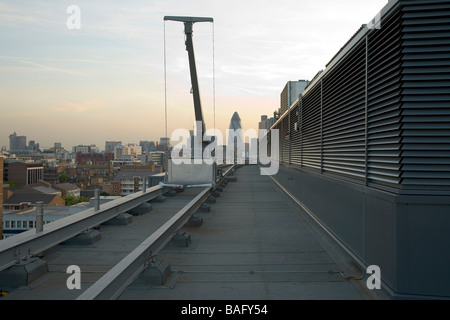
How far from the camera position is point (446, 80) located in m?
3.98

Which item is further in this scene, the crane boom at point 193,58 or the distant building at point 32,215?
the crane boom at point 193,58

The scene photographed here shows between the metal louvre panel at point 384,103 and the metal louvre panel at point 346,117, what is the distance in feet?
1.22

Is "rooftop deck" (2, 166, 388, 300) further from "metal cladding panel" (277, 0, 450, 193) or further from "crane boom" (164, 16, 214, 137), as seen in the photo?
"crane boom" (164, 16, 214, 137)

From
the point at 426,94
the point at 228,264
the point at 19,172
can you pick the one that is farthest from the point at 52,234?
the point at 19,172

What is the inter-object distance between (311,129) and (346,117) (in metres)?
4.17

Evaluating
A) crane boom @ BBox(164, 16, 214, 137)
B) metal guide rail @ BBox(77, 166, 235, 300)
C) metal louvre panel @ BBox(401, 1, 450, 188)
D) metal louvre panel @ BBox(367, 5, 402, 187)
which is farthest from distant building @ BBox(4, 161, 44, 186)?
metal louvre panel @ BBox(401, 1, 450, 188)

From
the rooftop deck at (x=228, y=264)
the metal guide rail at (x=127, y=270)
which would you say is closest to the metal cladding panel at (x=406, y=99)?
the rooftop deck at (x=228, y=264)

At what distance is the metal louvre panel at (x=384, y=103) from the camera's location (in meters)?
4.09

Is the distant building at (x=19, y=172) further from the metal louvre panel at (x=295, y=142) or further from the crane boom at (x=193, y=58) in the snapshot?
the metal louvre panel at (x=295, y=142)

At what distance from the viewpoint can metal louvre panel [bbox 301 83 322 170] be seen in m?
9.43

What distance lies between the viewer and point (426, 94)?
155 inches

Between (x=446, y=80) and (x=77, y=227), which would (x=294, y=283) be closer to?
(x=446, y=80)

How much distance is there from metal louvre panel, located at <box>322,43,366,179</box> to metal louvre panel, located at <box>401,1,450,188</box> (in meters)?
1.34

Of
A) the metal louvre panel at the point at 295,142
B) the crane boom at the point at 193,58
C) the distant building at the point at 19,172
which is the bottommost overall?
the distant building at the point at 19,172
